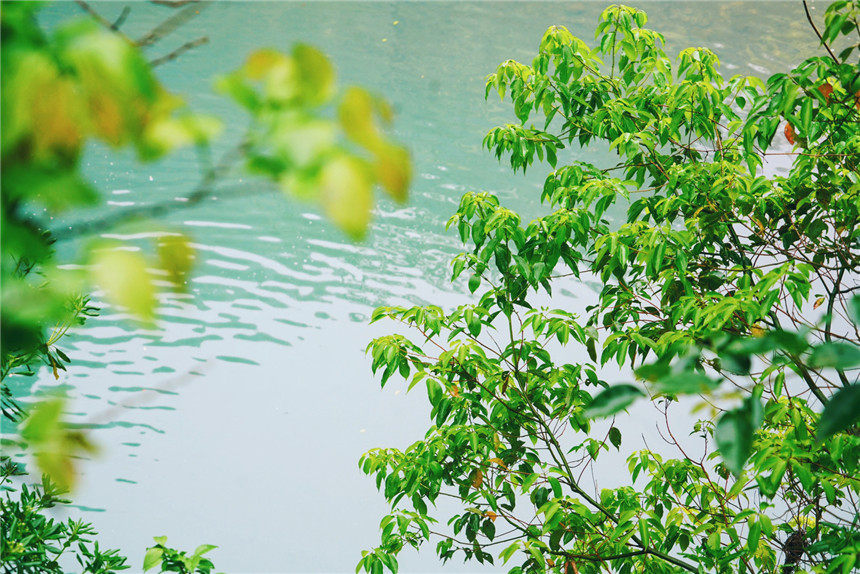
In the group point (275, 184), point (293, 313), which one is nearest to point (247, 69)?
point (275, 184)

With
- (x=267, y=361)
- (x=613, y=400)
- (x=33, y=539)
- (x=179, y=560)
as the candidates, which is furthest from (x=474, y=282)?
(x=267, y=361)

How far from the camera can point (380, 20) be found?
9805mm

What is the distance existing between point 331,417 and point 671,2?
9.56m

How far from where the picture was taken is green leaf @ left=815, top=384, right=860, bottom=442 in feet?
1.42

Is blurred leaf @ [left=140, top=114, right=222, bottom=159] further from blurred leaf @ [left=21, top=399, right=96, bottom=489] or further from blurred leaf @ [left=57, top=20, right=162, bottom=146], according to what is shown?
blurred leaf @ [left=21, top=399, right=96, bottom=489]

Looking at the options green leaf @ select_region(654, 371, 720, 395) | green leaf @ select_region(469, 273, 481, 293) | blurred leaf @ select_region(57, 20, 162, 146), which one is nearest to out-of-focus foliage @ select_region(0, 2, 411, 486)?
blurred leaf @ select_region(57, 20, 162, 146)

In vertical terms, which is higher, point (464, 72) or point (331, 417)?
point (464, 72)

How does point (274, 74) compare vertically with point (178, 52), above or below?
below

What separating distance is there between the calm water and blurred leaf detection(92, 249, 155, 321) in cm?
2

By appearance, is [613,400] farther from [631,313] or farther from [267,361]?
[267,361]

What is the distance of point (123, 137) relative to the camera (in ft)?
1.22

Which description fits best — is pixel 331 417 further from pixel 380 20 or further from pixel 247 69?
pixel 380 20

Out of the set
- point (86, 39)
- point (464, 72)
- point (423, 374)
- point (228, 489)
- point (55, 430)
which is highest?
point (464, 72)

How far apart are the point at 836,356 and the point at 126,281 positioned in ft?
1.38
